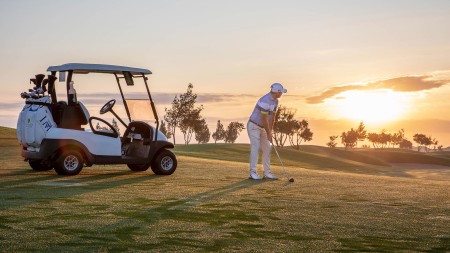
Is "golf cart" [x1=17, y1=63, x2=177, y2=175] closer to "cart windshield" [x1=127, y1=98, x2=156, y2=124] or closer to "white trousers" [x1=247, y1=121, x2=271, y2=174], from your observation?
"cart windshield" [x1=127, y1=98, x2=156, y2=124]

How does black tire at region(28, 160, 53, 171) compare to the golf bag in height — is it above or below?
below

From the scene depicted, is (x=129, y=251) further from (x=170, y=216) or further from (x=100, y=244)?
(x=170, y=216)

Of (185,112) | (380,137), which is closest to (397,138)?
(380,137)

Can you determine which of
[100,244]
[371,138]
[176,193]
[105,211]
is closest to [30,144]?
[176,193]

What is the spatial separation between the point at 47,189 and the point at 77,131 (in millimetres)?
3297

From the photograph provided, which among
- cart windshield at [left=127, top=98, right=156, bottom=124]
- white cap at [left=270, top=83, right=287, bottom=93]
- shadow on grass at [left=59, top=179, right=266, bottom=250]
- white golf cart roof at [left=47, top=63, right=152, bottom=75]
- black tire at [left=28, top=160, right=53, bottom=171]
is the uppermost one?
white golf cart roof at [left=47, top=63, right=152, bottom=75]

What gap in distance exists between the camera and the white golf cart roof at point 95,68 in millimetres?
15898

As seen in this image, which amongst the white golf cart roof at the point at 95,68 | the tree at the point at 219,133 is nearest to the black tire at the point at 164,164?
the white golf cart roof at the point at 95,68

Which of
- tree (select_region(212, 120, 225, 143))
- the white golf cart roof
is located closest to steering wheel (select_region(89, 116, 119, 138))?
the white golf cart roof

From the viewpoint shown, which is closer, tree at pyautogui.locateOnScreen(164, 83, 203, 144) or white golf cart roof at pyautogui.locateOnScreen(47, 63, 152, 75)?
white golf cart roof at pyautogui.locateOnScreen(47, 63, 152, 75)

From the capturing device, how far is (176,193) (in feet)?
40.4

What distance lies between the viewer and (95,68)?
52.6 feet

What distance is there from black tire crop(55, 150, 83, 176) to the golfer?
4.34 metres

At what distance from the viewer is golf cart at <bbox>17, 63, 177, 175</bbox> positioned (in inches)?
618
